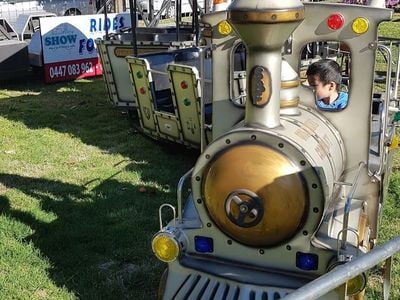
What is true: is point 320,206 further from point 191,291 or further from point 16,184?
point 16,184

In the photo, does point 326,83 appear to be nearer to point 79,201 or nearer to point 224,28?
point 224,28

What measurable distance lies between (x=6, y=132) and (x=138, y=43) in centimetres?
229

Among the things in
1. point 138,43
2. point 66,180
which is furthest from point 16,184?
point 138,43

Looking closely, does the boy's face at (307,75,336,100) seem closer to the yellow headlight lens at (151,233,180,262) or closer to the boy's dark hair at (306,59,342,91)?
the boy's dark hair at (306,59,342,91)

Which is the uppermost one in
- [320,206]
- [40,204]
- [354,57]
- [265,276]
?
[354,57]

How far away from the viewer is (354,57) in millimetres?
3377

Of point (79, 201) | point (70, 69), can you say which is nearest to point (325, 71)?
point (79, 201)

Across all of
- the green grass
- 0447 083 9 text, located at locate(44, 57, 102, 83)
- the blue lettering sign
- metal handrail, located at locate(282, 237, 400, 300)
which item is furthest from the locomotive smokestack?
0447 083 9 text, located at locate(44, 57, 102, 83)

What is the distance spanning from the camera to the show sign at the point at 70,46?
35.9 ft

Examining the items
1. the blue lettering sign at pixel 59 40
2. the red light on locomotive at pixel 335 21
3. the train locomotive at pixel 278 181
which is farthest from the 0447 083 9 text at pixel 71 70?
the red light on locomotive at pixel 335 21

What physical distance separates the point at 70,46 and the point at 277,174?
9.19 metres

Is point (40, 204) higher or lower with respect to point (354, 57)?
lower

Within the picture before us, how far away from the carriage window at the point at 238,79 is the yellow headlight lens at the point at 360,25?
0.73 meters

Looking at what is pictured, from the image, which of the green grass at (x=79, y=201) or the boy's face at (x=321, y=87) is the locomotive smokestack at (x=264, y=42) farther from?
the green grass at (x=79, y=201)
